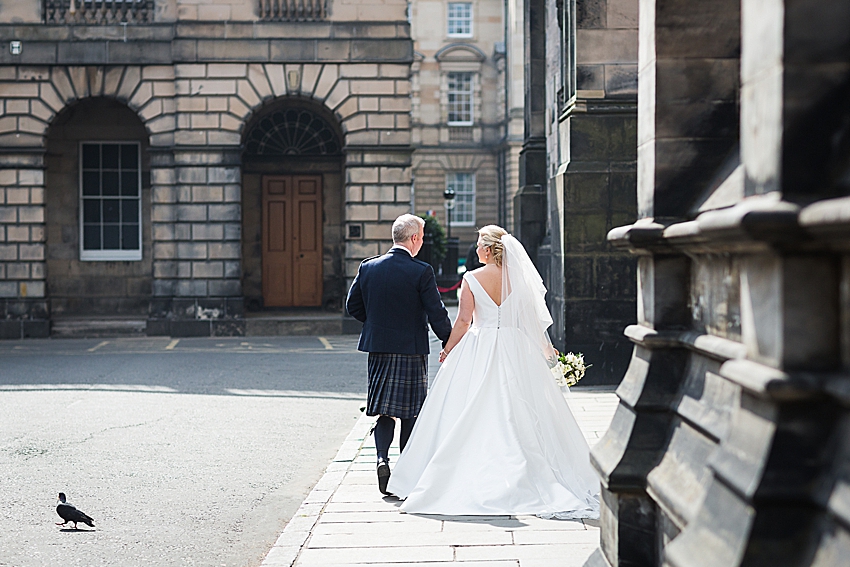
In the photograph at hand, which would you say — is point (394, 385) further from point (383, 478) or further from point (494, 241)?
point (494, 241)

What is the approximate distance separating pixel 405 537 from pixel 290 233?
16.6 meters

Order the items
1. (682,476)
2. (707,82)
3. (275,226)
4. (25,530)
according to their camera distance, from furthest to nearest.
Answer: (275,226) < (25,530) < (707,82) < (682,476)

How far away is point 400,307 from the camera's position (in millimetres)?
6430

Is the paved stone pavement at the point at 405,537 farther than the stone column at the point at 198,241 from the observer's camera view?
No

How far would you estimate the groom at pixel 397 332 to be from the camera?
641 centimetres

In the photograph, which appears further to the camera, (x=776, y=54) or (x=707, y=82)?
(x=707, y=82)

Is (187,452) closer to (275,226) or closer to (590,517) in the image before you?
(590,517)

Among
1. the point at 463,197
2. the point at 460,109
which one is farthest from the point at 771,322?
the point at 460,109

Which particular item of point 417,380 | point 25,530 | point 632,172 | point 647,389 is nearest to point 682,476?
point 647,389

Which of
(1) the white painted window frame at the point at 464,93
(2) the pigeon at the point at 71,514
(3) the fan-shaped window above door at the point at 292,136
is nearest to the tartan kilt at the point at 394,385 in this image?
(2) the pigeon at the point at 71,514

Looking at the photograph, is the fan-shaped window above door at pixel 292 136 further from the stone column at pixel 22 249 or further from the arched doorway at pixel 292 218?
the stone column at pixel 22 249

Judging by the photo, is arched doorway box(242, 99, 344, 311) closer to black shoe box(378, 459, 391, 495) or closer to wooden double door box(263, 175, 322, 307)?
wooden double door box(263, 175, 322, 307)

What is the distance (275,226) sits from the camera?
21.3 m

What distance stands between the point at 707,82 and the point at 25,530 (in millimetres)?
4389
